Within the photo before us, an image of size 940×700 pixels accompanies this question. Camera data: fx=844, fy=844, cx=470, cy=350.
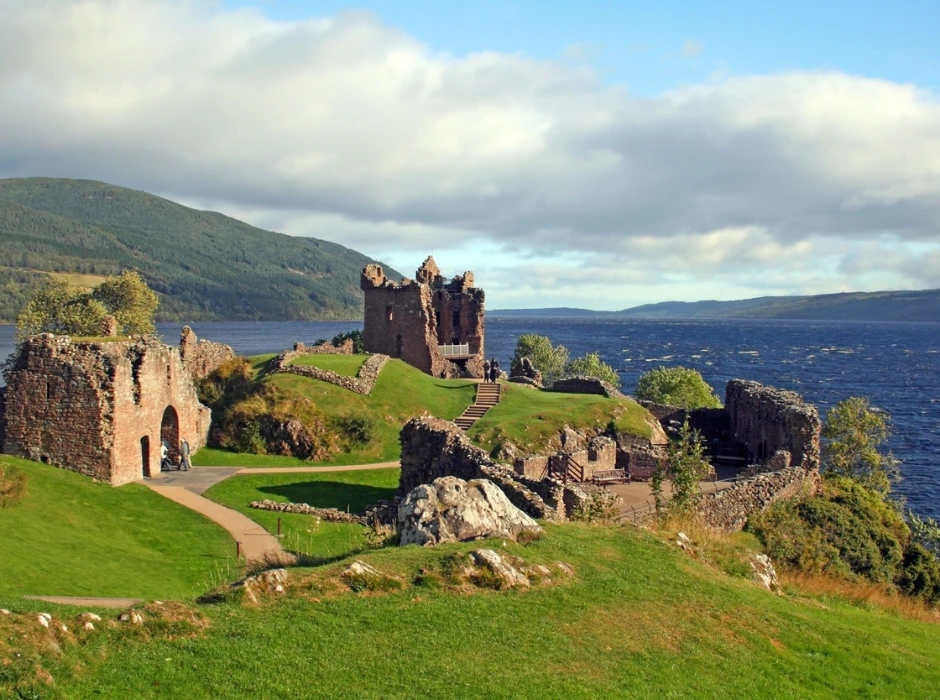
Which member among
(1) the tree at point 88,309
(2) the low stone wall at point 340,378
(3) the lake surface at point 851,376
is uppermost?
(1) the tree at point 88,309

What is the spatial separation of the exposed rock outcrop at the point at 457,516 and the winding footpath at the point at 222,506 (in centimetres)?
296

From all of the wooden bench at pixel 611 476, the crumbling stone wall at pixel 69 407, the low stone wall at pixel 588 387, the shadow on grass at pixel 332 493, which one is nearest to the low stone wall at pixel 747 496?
the wooden bench at pixel 611 476

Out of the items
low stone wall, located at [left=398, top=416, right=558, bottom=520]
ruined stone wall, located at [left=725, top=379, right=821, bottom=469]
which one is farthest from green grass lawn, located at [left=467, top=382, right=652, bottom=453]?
low stone wall, located at [left=398, top=416, right=558, bottom=520]

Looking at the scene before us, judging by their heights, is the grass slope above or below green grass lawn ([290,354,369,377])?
below

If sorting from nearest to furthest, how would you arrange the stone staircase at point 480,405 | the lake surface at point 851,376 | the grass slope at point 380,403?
1. the grass slope at point 380,403
2. the stone staircase at point 480,405
3. the lake surface at point 851,376

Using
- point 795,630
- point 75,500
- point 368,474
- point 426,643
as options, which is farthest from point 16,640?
point 368,474

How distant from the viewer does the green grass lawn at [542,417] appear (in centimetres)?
3888

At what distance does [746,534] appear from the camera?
27.9 metres

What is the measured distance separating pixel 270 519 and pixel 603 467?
49.4 ft

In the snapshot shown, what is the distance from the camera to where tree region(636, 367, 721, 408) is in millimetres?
66125

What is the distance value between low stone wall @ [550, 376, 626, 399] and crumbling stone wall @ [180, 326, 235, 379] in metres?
21.0

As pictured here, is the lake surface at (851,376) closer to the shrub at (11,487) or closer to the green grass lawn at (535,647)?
the green grass lawn at (535,647)

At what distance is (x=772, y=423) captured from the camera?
1497 inches

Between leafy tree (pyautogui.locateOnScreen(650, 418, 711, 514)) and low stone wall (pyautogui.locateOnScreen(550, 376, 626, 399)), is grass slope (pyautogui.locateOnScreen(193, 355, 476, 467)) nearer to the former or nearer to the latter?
low stone wall (pyautogui.locateOnScreen(550, 376, 626, 399))
